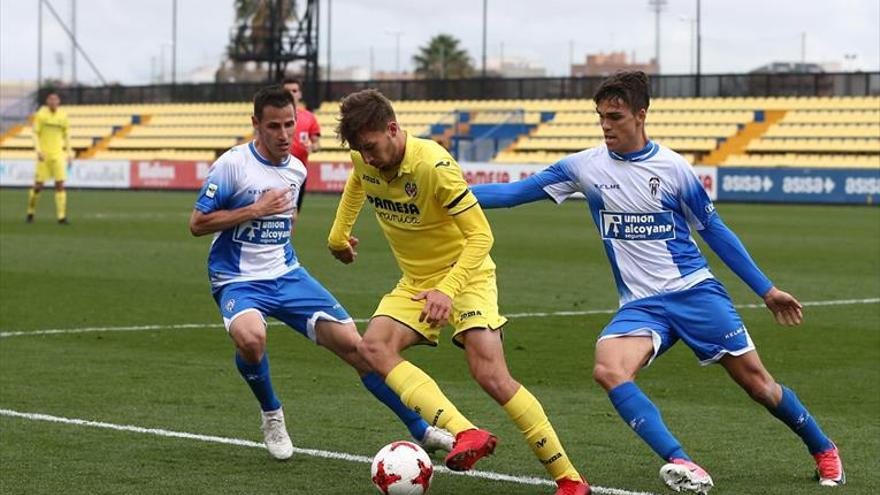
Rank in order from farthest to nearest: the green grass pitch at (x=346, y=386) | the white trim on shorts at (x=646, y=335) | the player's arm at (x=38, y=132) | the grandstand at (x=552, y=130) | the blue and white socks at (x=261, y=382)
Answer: the grandstand at (x=552, y=130), the player's arm at (x=38, y=132), the blue and white socks at (x=261, y=382), the green grass pitch at (x=346, y=386), the white trim on shorts at (x=646, y=335)

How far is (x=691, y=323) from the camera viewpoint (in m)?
7.10

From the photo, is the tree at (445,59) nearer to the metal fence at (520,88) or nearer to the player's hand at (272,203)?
the metal fence at (520,88)

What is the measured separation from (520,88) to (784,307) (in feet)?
160

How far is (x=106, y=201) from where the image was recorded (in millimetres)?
40469

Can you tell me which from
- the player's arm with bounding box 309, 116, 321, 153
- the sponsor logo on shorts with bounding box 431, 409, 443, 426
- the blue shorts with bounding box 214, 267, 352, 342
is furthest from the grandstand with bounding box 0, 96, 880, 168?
the sponsor logo on shorts with bounding box 431, 409, 443, 426

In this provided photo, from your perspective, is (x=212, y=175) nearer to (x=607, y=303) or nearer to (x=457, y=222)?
(x=457, y=222)

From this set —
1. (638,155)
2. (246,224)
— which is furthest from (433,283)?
(246,224)

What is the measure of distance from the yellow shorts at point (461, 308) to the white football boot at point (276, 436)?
101cm

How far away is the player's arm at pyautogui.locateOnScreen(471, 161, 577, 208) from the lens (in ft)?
24.1

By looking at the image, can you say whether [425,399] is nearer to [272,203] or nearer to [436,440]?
[436,440]

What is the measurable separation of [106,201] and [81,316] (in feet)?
87.3

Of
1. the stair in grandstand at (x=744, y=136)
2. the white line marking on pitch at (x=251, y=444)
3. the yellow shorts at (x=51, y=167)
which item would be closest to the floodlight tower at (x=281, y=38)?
the stair in grandstand at (x=744, y=136)

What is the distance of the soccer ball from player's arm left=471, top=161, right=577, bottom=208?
124 centimetres

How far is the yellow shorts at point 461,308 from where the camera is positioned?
7195 millimetres
